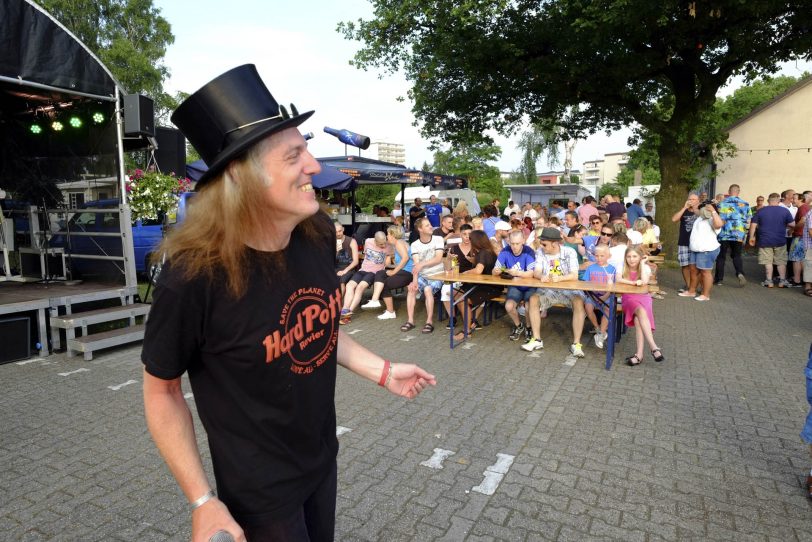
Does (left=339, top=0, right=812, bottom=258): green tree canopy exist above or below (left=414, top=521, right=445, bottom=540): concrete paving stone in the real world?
above

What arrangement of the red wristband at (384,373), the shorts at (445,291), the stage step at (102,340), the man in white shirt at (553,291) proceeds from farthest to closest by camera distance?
the shorts at (445,291) < the man in white shirt at (553,291) < the stage step at (102,340) < the red wristband at (384,373)

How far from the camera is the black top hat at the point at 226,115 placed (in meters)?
1.41

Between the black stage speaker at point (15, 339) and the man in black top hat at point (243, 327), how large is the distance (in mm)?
5880

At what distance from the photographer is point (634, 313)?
6.12m

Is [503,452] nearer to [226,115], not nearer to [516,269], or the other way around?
[226,115]

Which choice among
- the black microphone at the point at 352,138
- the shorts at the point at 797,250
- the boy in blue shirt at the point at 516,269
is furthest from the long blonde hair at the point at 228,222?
the black microphone at the point at 352,138

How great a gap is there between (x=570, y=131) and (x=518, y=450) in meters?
15.3

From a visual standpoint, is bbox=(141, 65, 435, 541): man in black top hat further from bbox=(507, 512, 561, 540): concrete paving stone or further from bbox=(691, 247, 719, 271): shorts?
bbox=(691, 247, 719, 271): shorts

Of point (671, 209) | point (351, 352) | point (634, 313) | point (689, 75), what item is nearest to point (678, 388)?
point (634, 313)

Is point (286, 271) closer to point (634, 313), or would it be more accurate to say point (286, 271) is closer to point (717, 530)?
point (717, 530)

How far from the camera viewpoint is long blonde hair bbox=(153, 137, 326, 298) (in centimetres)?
134

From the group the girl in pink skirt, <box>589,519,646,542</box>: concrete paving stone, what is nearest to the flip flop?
the girl in pink skirt

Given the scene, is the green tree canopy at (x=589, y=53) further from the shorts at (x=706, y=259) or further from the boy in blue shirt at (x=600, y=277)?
the boy in blue shirt at (x=600, y=277)

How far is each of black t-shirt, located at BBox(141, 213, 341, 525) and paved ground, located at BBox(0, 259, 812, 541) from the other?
165 cm
